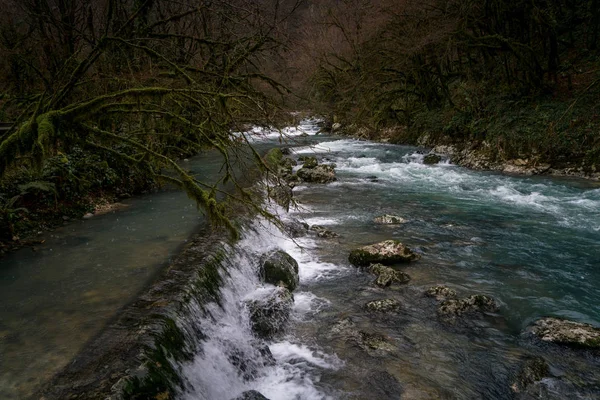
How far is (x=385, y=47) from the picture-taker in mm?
23984

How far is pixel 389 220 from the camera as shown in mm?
11469

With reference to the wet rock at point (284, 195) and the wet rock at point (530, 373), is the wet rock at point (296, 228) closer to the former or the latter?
the wet rock at point (284, 195)

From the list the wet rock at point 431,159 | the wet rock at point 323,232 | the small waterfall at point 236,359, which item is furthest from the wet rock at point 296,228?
the wet rock at point 431,159

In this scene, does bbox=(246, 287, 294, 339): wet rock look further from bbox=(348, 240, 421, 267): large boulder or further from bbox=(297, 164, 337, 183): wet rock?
bbox=(297, 164, 337, 183): wet rock

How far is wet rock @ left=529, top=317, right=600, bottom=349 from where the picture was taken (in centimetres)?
565

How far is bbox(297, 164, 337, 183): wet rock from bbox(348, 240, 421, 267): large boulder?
8628 millimetres

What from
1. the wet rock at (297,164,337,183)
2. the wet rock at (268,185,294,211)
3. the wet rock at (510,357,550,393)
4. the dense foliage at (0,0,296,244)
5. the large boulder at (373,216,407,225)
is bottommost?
the wet rock at (510,357,550,393)

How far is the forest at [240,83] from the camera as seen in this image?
5.73 m

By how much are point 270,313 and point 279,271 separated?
1323 mm

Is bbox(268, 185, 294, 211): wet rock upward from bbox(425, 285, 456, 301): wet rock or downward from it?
upward

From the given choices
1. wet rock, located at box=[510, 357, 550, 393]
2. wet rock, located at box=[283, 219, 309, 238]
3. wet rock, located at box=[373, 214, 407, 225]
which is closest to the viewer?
wet rock, located at box=[510, 357, 550, 393]

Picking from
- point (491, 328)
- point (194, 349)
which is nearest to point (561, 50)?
point (491, 328)

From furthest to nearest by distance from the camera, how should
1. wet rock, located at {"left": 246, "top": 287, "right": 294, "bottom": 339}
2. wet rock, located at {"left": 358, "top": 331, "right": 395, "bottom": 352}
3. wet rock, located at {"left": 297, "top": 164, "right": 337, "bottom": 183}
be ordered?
wet rock, located at {"left": 297, "top": 164, "right": 337, "bottom": 183} < wet rock, located at {"left": 246, "top": 287, "right": 294, "bottom": 339} < wet rock, located at {"left": 358, "top": 331, "right": 395, "bottom": 352}

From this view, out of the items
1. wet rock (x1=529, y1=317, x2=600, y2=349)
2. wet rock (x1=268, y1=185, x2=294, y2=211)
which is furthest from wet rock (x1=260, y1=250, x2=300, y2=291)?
wet rock (x1=529, y1=317, x2=600, y2=349)
